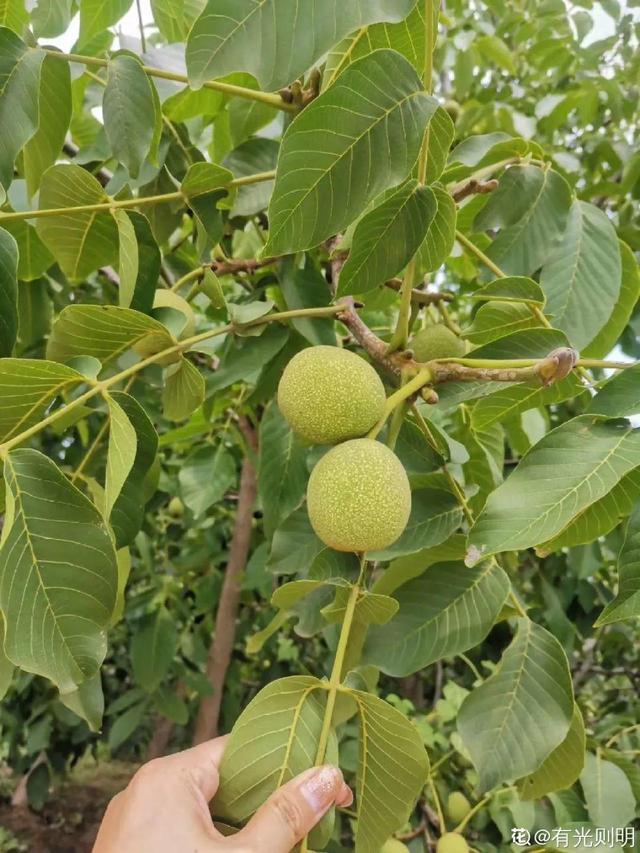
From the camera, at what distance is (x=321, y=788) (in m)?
0.74

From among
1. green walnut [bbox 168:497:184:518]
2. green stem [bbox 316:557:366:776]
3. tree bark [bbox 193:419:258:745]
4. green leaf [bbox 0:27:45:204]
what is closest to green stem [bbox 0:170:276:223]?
green leaf [bbox 0:27:45:204]

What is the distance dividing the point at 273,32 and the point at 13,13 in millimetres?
522

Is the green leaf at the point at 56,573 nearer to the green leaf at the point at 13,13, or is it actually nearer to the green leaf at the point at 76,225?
the green leaf at the point at 76,225

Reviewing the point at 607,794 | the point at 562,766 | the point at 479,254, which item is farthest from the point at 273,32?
the point at 607,794

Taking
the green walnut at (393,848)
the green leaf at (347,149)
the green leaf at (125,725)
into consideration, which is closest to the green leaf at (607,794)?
the green walnut at (393,848)

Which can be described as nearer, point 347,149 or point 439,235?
point 347,149

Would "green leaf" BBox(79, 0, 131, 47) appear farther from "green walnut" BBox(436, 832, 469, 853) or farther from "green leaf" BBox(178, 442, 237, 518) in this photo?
"green walnut" BBox(436, 832, 469, 853)

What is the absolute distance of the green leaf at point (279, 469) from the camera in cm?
124

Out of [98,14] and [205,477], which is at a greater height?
[98,14]

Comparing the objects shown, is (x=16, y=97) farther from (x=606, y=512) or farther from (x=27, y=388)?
(x=606, y=512)

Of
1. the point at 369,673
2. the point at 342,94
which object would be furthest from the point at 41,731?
the point at 342,94

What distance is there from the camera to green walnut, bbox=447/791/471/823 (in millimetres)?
1741

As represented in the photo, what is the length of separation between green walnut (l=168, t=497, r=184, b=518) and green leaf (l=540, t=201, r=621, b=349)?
1.78 m

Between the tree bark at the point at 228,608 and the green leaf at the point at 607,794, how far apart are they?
1.03 m
